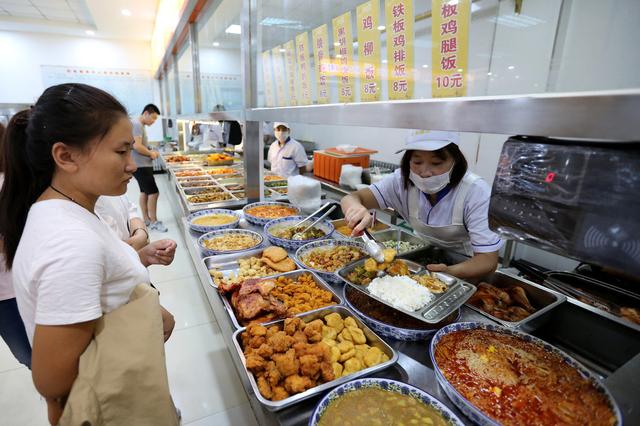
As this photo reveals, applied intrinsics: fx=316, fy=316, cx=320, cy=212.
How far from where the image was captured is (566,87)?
75 cm

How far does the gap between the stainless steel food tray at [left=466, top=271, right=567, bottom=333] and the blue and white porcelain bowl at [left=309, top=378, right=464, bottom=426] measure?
576 mm

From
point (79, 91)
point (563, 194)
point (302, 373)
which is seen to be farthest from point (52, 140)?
point (563, 194)

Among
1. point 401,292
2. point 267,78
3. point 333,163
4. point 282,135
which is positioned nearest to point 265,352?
point 401,292

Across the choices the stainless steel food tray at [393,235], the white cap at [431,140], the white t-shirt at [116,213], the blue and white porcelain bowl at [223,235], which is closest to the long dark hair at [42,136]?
the white t-shirt at [116,213]

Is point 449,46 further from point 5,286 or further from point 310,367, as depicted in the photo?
point 5,286

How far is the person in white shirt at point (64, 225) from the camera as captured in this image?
2.91ft

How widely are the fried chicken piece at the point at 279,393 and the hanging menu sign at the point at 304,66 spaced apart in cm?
160

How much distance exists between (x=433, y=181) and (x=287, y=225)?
1.24 m

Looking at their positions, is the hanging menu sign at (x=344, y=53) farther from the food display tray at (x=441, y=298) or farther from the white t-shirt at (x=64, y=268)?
the white t-shirt at (x=64, y=268)

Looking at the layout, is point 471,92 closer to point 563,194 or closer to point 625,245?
point 563,194

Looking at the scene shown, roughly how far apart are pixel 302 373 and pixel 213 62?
4996 millimetres

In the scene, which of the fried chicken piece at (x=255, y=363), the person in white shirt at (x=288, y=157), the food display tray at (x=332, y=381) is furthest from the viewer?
the person in white shirt at (x=288, y=157)

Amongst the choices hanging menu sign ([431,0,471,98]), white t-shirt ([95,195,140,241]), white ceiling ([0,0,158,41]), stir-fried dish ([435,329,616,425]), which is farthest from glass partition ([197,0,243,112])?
white ceiling ([0,0,158,41])

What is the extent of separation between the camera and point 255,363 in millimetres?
1115
